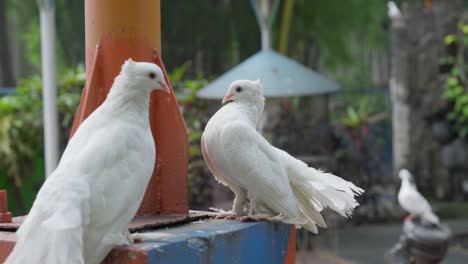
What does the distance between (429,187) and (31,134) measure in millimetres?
7097

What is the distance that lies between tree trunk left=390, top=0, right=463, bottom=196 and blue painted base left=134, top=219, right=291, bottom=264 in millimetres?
9142

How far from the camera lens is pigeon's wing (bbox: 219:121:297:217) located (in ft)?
9.86

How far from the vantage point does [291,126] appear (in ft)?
31.1

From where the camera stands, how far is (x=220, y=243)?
2797mm

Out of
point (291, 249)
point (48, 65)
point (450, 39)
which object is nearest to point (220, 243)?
point (291, 249)

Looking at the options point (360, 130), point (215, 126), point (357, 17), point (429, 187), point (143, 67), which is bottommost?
point (429, 187)

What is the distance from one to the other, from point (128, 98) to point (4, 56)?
15.4 m

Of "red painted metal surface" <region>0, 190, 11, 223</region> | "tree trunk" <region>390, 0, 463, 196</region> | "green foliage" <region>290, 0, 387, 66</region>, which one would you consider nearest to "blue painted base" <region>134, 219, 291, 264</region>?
"red painted metal surface" <region>0, 190, 11, 223</region>

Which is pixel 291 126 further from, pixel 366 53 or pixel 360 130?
pixel 366 53

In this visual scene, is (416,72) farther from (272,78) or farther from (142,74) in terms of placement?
(142,74)

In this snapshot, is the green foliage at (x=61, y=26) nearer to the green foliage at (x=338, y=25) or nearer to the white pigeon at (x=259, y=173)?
the green foliage at (x=338, y=25)

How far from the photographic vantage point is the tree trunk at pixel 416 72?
11812mm

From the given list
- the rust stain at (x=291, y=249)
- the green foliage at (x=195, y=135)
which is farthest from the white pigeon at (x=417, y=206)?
the rust stain at (x=291, y=249)

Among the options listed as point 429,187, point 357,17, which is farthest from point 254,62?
point 357,17
